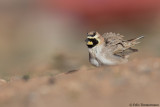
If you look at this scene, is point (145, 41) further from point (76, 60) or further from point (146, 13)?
point (146, 13)

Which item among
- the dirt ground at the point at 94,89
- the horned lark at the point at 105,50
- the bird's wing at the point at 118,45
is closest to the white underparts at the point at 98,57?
the horned lark at the point at 105,50

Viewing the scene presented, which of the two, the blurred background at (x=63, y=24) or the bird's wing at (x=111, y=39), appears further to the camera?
the blurred background at (x=63, y=24)

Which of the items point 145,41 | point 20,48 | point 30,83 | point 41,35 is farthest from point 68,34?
point 30,83

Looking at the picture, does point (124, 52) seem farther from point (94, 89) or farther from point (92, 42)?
point (94, 89)

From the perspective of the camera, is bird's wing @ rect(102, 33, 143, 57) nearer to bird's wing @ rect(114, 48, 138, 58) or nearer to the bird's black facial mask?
bird's wing @ rect(114, 48, 138, 58)

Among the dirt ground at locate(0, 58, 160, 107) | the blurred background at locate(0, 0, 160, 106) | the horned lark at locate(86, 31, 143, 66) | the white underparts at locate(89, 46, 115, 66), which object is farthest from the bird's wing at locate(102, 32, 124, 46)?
the blurred background at locate(0, 0, 160, 106)

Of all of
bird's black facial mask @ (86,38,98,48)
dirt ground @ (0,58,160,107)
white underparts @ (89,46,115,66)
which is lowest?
dirt ground @ (0,58,160,107)

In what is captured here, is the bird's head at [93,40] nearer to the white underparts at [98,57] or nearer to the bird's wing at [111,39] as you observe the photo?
the white underparts at [98,57]

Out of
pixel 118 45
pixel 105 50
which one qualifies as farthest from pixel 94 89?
pixel 118 45
